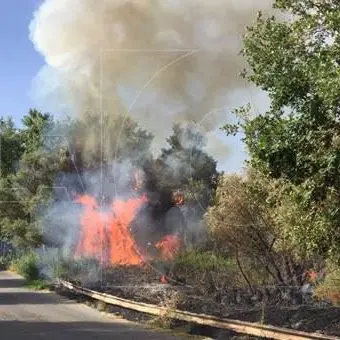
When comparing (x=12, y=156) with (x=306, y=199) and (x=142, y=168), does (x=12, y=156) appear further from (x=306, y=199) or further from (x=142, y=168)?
(x=306, y=199)

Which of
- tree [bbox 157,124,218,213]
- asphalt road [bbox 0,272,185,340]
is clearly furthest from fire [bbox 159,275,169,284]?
asphalt road [bbox 0,272,185,340]

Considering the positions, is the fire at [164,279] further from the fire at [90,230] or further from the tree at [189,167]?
the fire at [90,230]

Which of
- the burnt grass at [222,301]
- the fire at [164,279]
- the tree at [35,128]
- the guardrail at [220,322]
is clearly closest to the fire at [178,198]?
the burnt grass at [222,301]

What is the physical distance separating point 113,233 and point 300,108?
56.1 feet

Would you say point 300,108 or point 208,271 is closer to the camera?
point 300,108

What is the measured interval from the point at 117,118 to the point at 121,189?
310 centimetres

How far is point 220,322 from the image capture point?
41.8 ft

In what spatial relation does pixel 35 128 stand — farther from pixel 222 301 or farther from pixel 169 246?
pixel 222 301

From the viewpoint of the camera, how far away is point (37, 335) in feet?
42.3

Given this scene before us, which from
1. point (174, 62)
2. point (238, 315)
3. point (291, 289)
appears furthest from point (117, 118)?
point (238, 315)

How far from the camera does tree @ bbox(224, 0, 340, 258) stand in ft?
26.2

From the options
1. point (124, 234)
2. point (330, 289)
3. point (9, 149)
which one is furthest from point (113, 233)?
point (9, 149)

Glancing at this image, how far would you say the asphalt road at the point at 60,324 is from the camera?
508 inches

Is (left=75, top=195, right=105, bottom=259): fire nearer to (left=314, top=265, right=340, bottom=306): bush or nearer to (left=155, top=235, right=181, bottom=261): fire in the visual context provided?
(left=155, top=235, right=181, bottom=261): fire
